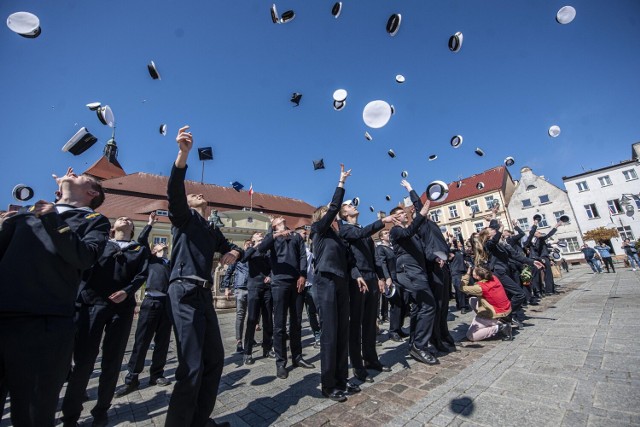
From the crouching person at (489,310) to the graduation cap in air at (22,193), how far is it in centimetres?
688

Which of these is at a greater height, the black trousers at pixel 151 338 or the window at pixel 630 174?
the window at pixel 630 174

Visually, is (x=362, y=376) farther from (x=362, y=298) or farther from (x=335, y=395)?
(x=362, y=298)

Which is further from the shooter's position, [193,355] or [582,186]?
[582,186]

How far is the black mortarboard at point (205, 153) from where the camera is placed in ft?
37.4

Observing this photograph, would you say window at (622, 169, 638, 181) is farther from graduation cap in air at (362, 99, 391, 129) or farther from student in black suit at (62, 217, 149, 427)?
student in black suit at (62, 217, 149, 427)

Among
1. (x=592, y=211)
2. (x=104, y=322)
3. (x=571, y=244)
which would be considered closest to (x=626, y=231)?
(x=592, y=211)

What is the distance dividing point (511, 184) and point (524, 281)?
143ft

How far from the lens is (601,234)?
3019 centimetres

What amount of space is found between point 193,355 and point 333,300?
1.55 m

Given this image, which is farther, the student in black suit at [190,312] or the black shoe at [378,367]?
the black shoe at [378,367]

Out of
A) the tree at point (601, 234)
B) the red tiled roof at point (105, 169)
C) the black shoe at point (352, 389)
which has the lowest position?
the black shoe at point (352, 389)

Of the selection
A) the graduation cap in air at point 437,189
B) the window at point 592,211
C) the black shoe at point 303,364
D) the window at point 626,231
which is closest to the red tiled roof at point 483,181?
the window at point 592,211

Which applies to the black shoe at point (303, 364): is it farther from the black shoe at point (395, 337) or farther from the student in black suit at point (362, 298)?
the black shoe at point (395, 337)

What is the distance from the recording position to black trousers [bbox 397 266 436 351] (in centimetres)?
418
